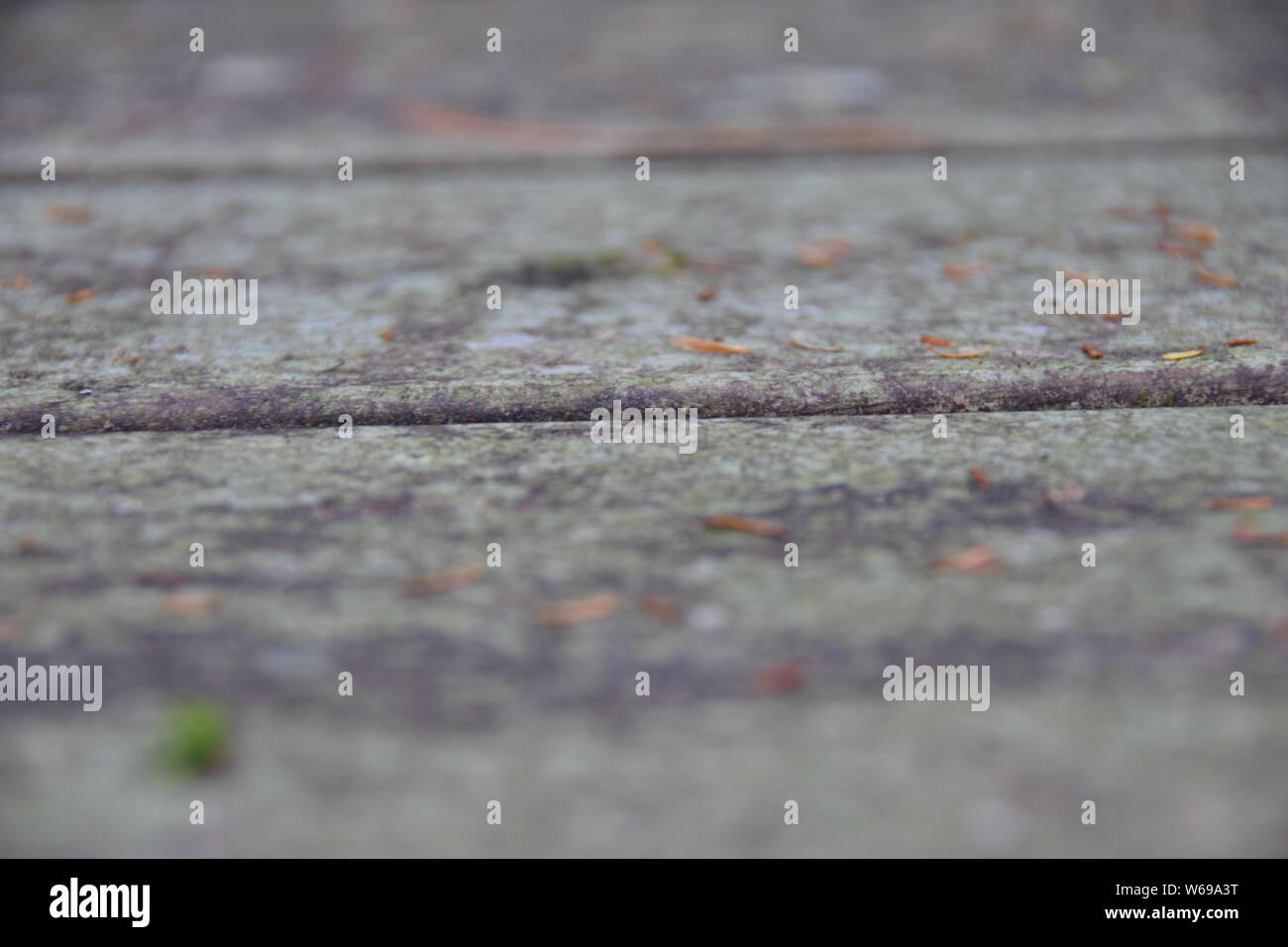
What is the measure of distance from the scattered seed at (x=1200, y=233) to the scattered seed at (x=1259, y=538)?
101 centimetres

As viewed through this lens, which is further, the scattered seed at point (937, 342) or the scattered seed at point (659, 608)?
the scattered seed at point (937, 342)

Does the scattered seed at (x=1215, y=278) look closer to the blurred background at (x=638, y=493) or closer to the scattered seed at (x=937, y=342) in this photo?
the blurred background at (x=638, y=493)

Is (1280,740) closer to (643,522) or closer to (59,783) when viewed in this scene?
(643,522)

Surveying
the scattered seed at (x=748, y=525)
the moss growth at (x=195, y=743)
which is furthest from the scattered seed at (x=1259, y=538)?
the moss growth at (x=195, y=743)

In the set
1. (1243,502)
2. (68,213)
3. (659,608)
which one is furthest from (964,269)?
(68,213)

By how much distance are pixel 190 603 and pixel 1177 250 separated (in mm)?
1618

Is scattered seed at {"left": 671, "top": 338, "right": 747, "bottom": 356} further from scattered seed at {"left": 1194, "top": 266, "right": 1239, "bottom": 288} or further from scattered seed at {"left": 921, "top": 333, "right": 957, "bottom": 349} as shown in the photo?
scattered seed at {"left": 1194, "top": 266, "right": 1239, "bottom": 288}

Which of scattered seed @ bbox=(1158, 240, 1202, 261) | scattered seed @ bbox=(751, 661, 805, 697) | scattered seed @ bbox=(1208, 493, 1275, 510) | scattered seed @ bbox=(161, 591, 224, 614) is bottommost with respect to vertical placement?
scattered seed @ bbox=(751, 661, 805, 697)

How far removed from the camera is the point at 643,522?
1152 millimetres

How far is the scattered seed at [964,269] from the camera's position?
6.07 feet

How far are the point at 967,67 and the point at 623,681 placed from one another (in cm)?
262

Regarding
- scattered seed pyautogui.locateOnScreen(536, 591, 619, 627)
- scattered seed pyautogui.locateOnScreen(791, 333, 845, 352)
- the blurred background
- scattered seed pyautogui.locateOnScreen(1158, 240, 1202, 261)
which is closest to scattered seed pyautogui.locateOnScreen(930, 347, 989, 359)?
the blurred background

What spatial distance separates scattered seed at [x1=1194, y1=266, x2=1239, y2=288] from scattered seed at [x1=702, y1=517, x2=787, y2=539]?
1.00 meters

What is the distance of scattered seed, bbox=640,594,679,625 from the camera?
1.00 meters
